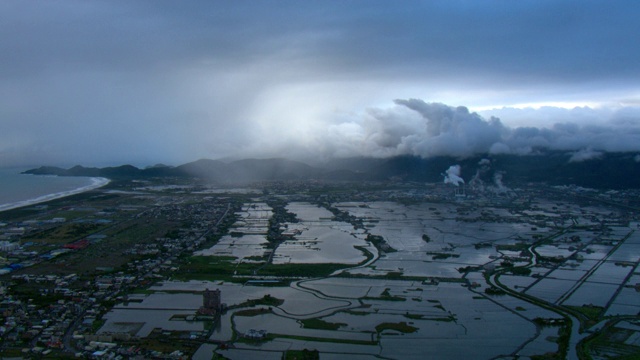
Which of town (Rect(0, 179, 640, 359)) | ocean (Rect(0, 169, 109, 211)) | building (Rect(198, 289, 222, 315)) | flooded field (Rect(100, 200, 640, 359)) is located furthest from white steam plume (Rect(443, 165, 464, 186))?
building (Rect(198, 289, 222, 315))

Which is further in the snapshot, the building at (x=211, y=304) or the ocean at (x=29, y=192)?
the ocean at (x=29, y=192)

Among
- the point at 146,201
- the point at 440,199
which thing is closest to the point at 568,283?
the point at 440,199

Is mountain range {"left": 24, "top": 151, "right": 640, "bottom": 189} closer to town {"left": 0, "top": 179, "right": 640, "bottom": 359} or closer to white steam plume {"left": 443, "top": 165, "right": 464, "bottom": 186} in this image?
white steam plume {"left": 443, "top": 165, "right": 464, "bottom": 186}

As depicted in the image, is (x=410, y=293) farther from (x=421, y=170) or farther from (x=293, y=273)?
(x=421, y=170)

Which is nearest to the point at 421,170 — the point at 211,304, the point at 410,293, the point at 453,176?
the point at 453,176

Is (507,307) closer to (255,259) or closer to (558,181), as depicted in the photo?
(255,259)

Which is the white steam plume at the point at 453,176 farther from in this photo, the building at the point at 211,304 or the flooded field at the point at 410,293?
the building at the point at 211,304

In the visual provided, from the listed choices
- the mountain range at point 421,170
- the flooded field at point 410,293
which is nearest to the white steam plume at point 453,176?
the mountain range at point 421,170

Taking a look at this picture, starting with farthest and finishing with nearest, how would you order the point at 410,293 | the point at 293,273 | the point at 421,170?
1. the point at 421,170
2. the point at 293,273
3. the point at 410,293
